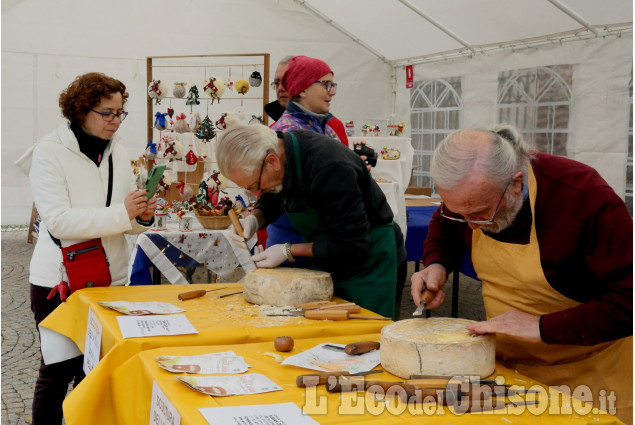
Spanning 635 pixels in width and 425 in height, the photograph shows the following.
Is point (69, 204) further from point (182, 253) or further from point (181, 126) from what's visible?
point (181, 126)

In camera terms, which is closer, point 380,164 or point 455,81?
point 380,164

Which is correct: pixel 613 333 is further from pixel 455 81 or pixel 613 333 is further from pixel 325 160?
pixel 455 81

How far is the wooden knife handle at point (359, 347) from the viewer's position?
1.68 metres

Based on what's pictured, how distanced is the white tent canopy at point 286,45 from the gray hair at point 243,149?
473cm

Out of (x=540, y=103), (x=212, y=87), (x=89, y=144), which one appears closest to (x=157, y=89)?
(x=212, y=87)

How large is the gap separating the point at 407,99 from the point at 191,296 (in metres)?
7.51

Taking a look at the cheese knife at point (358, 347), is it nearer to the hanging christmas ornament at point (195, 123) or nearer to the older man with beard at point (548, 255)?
the older man with beard at point (548, 255)

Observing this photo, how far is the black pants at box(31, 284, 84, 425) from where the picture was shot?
8.26 feet

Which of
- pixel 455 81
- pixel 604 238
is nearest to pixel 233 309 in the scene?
pixel 604 238

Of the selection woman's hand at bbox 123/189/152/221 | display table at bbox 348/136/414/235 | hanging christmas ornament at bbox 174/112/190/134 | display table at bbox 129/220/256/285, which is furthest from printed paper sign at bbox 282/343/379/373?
hanging christmas ornament at bbox 174/112/190/134

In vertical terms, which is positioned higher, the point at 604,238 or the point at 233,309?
the point at 604,238

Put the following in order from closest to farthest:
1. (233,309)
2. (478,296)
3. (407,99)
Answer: (233,309) < (478,296) < (407,99)

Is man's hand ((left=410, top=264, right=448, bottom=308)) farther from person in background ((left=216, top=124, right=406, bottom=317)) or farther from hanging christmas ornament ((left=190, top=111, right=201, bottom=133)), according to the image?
hanging christmas ornament ((left=190, top=111, right=201, bottom=133))

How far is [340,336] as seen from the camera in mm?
1891
